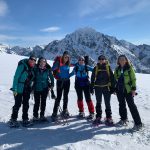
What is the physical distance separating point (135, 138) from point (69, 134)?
2172 mm

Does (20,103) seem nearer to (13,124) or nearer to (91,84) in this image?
(13,124)

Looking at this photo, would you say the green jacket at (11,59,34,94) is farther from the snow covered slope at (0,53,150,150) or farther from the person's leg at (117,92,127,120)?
the person's leg at (117,92,127,120)

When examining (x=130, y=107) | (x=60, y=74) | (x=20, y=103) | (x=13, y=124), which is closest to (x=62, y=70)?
(x=60, y=74)

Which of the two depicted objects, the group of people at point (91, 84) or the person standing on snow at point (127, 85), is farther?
the person standing on snow at point (127, 85)

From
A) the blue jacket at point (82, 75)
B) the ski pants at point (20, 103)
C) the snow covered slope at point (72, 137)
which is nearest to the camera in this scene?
the snow covered slope at point (72, 137)

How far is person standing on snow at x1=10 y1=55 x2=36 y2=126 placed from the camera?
964cm

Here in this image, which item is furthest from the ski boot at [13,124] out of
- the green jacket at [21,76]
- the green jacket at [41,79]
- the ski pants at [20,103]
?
the green jacket at [41,79]

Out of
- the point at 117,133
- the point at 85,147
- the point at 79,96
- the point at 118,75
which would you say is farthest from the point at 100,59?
the point at 85,147

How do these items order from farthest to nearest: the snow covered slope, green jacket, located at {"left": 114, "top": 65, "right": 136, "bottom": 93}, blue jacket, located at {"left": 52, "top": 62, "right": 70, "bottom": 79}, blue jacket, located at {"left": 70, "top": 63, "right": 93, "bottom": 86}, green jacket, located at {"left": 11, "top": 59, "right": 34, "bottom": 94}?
blue jacket, located at {"left": 70, "top": 63, "right": 93, "bottom": 86}, blue jacket, located at {"left": 52, "top": 62, "right": 70, "bottom": 79}, green jacket, located at {"left": 114, "top": 65, "right": 136, "bottom": 93}, green jacket, located at {"left": 11, "top": 59, "right": 34, "bottom": 94}, the snow covered slope

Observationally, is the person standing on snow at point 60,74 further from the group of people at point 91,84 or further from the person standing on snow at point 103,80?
the person standing on snow at point 103,80

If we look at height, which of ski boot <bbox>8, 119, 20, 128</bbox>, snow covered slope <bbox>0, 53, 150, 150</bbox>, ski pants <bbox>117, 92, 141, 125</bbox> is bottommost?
snow covered slope <bbox>0, 53, 150, 150</bbox>

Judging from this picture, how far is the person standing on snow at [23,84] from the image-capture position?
9.64 m

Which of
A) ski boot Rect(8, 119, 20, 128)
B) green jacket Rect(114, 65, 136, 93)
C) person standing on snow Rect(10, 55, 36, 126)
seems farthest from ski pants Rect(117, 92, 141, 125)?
ski boot Rect(8, 119, 20, 128)

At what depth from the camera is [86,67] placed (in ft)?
36.4
